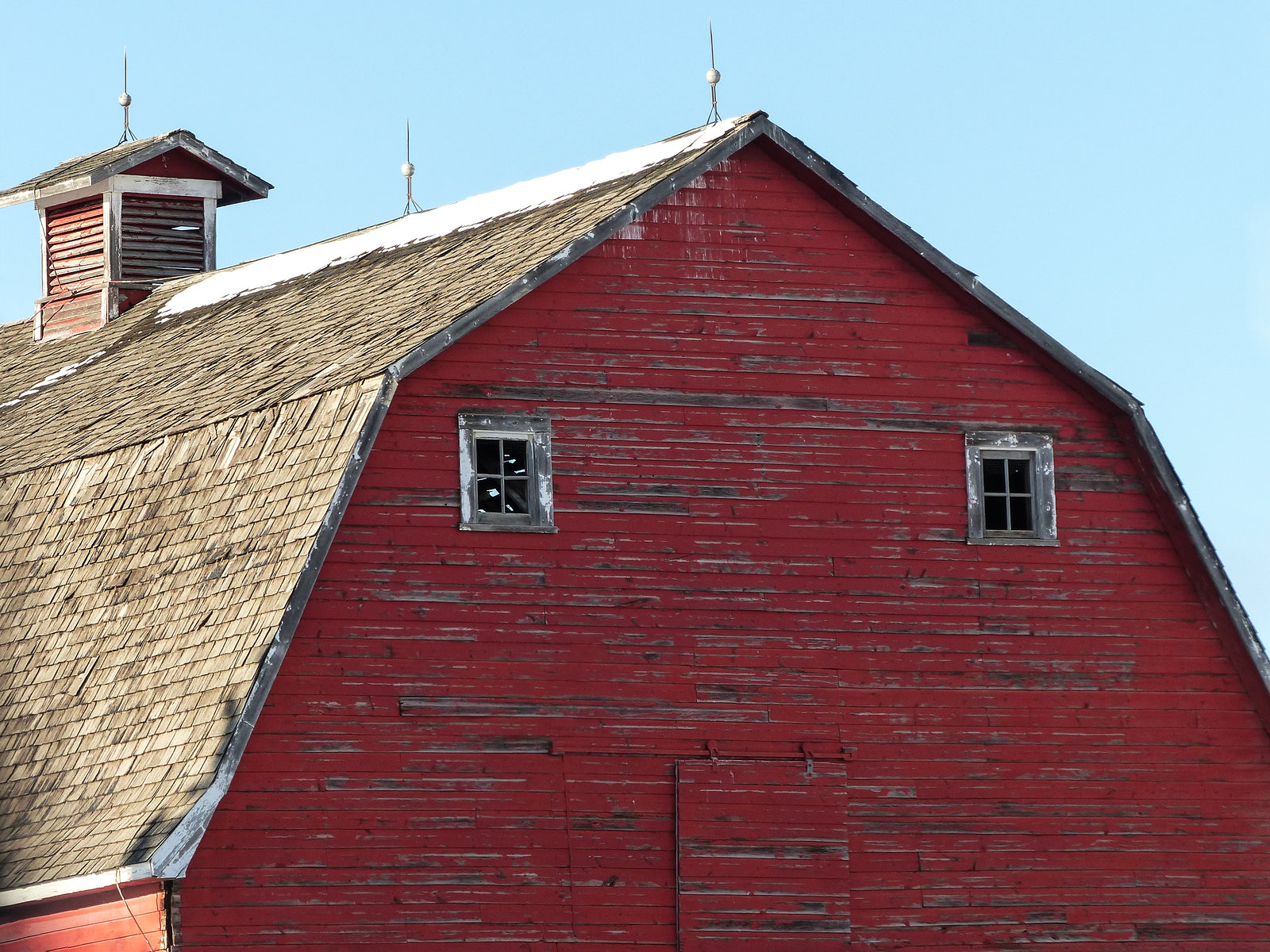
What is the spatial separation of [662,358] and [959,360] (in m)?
2.60

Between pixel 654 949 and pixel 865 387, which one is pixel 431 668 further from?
pixel 865 387

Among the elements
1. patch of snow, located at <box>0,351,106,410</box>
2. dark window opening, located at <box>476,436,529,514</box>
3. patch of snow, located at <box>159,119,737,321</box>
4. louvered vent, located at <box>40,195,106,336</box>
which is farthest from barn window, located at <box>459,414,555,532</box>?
louvered vent, located at <box>40,195,106,336</box>

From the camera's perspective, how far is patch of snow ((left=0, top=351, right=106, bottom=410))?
2580 centimetres

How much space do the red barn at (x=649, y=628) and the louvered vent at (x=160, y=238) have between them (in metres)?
9.36

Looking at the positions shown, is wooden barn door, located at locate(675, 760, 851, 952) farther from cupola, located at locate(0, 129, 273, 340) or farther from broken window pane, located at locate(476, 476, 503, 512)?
cupola, located at locate(0, 129, 273, 340)

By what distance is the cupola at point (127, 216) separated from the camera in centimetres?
2992

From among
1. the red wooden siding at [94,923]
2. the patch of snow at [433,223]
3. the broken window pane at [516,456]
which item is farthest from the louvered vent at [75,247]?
the red wooden siding at [94,923]

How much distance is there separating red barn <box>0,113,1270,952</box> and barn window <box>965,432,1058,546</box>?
42 mm

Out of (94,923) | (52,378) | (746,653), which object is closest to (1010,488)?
(746,653)

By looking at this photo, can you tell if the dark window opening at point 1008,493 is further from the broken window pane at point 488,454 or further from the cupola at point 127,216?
the cupola at point 127,216

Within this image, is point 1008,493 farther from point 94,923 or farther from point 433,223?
point 94,923

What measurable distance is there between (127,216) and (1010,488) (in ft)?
47.4

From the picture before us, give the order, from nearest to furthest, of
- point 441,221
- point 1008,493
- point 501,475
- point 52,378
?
1. point 501,475
2. point 1008,493
3. point 441,221
4. point 52,378

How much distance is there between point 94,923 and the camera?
17.7 m
